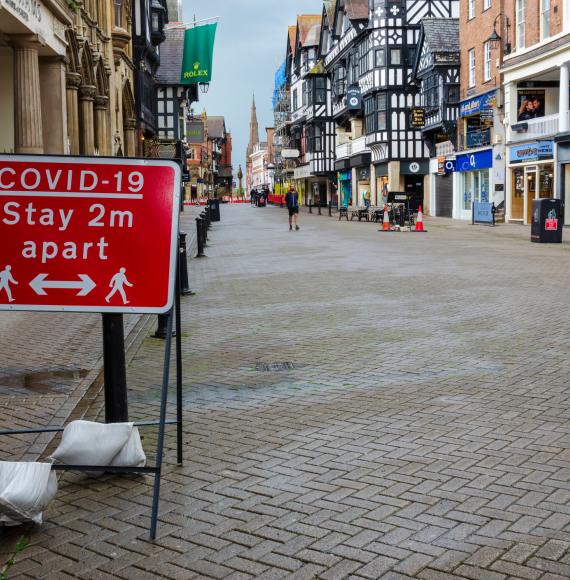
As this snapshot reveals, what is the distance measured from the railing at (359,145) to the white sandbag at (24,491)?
180 ft

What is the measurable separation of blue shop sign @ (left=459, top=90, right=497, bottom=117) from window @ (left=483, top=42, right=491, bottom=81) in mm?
916

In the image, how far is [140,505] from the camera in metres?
4.28

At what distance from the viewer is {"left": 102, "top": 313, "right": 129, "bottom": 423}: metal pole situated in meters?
4.77

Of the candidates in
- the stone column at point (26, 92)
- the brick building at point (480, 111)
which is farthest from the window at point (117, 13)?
the brick building at point (480, 111)

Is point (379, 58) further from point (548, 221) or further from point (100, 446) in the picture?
point (100, 446)

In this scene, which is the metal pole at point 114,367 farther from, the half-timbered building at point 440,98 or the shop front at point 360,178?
the shop front at point 360,178

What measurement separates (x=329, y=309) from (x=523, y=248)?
39.9 feet

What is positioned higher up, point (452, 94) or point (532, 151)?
point (452, 94)

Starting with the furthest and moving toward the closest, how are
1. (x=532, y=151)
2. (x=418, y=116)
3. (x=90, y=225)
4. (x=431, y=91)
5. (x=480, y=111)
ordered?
(x=418, y=116) → (x=431, y=91) → (x=480, y=111) → (x=532, y=151) → (x=90, y=225)

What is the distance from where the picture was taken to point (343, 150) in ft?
211

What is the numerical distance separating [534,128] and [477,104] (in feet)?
21.6

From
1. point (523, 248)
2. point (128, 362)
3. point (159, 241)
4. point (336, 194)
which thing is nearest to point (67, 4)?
point (523, 248)

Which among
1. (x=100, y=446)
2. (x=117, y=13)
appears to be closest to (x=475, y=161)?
(x=117, y=13)

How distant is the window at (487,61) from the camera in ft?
128
